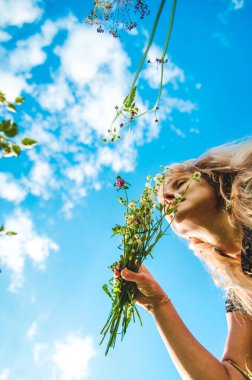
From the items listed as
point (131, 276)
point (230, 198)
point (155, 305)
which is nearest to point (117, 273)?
point (131, 276)

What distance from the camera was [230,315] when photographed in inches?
89.3

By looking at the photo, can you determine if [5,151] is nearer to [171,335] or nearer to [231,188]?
[171,335]

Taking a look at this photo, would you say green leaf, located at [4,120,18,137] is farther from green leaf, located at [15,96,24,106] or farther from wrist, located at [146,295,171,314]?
wrist, located at [146,295,171,314]

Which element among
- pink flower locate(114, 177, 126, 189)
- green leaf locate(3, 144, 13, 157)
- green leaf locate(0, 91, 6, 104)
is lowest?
green leaf locate(3, 144, 13, 157)

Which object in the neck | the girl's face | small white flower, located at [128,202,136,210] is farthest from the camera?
the neck

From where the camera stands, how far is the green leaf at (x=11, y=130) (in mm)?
592

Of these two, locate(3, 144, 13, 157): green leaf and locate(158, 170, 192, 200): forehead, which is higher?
locate(158, 170, 192, 200): forehead

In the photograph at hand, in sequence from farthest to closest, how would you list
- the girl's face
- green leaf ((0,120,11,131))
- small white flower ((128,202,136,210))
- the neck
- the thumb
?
the neck < the girl's face < small white flower ((128,202,136,210)) < the thumb < green leaf ((0,120,11,131))

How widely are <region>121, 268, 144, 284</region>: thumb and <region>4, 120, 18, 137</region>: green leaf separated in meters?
1.20

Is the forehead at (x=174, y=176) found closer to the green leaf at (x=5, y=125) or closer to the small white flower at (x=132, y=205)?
the small white flower at (x=132, y=205)

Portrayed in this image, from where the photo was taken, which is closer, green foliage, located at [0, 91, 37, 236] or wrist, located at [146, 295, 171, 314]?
green foliage, located at [0, 91, 37, 236]

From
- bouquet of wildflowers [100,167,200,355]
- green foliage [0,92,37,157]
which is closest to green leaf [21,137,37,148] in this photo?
green foliage [0,92,37,157]

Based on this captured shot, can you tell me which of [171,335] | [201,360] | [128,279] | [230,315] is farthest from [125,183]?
[230,315]

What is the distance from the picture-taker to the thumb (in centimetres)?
165
